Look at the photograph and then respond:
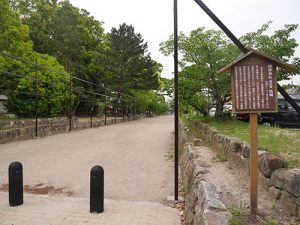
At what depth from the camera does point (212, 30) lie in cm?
→ 1160

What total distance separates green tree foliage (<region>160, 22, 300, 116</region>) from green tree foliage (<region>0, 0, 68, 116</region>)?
26.4 feet

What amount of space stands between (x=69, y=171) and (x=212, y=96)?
749 cm

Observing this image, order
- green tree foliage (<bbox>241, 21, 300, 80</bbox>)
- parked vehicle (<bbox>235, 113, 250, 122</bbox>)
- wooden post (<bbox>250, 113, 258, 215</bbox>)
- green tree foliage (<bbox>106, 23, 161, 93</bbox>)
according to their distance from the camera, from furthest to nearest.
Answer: green tree foliage (<bbox>106, 23, 161, 93</bbox>) → parked vehicle (<bbox>235, 113, 250, 122</bbox>) → green tree foliage (<bbox>241, 21, 300, 80</bbox>) → wooden post (<bbox>250, 113, 258, 215</bbox>)

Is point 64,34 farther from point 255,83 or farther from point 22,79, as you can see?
point 255,83

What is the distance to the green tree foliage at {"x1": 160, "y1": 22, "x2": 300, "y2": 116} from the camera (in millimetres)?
10442

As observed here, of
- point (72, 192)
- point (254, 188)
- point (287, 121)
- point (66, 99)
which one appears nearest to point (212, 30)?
point (287, 121)

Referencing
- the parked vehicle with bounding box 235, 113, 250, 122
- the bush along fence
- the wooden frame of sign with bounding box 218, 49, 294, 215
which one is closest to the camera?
the wooden frame of sign with bounding box 218, 49, 294, 215

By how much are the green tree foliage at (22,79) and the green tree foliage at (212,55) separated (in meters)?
8.05

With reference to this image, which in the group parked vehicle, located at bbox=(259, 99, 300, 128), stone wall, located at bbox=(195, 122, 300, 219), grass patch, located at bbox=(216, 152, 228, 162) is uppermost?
parked vehicle, located at bbox=(259, 99, 300, 128)

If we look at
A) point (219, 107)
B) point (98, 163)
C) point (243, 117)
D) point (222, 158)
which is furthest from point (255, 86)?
point (243, 117)

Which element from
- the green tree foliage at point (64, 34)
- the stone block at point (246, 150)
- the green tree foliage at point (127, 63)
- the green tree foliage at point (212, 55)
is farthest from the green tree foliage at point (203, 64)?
the green tree foliage at point (127, 63)

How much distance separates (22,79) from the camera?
15.8m

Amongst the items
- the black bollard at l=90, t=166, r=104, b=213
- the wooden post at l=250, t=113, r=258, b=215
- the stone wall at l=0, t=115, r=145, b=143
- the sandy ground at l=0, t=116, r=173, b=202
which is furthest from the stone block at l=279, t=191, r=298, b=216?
the stone wall at l=0, t=115, r=145, b=143

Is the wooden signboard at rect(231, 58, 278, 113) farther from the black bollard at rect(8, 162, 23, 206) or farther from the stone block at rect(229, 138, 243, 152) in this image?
the black bollard at rect(8, 162, 23, 206)
